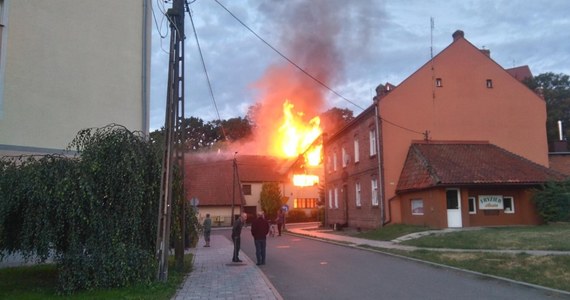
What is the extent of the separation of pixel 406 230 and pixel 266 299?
1553 centimetres

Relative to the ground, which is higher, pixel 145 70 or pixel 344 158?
pixel 145 70

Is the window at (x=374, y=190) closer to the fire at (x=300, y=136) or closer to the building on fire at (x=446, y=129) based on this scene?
the building on fire at (x=446, y=129)

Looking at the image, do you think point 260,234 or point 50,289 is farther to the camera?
point 260,234

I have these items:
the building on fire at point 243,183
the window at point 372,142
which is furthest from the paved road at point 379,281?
the building on fire at point 243,183

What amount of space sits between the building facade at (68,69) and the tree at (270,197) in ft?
130

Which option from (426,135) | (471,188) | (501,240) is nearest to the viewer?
(501,240)

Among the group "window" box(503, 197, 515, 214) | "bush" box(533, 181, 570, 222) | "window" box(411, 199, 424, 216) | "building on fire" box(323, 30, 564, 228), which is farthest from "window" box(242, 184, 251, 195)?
"bush" box(533, 181, 570, 222)

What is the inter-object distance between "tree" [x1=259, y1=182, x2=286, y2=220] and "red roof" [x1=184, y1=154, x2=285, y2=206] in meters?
1.67

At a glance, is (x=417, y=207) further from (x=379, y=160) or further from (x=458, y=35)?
(x=458, y=35)

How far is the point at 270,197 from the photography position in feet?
187

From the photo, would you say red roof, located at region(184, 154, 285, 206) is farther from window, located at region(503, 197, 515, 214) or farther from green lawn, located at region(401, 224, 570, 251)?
green lawn, located at region(401, 224, 570, 251)

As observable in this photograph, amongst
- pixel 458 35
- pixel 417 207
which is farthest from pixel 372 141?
pixel 458 35

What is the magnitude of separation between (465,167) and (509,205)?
284 centimetres

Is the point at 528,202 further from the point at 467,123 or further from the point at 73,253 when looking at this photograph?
the point at 73,253
